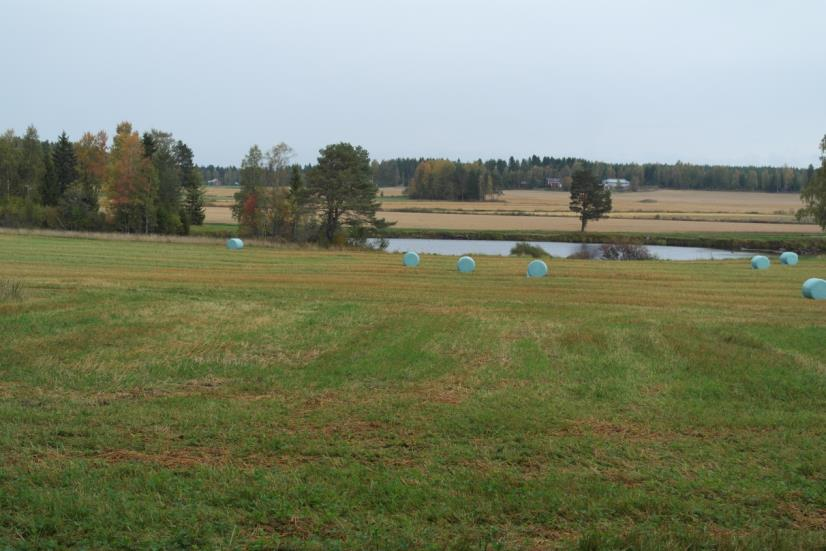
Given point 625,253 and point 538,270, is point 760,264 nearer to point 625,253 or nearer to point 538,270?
point 538,270

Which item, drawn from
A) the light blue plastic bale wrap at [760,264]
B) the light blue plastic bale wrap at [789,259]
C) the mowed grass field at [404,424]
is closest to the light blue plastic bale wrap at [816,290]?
the mowed grass field at [404,424]

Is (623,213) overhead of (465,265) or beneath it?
overhead

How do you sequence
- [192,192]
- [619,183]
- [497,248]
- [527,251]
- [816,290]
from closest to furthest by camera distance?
[816,290] → [527,251] → [497,248] → [192,192] → [619,183]

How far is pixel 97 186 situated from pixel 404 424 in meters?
88.2

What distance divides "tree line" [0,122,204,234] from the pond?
24937 mm

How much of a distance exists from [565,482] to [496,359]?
6359 millimetres

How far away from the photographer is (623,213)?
118 m

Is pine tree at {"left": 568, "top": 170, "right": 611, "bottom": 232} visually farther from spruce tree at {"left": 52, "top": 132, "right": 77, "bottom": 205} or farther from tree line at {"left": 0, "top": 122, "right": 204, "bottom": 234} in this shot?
spruce tree at {"left": 52, "top": 132, "right": 77, "bottom": 205}

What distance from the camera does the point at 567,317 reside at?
18891 millimetres

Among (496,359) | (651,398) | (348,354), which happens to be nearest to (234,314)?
(348,354)

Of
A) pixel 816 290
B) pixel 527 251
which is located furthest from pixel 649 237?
pixel 816 290

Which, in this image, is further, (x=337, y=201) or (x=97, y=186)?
(x=97, y=186)

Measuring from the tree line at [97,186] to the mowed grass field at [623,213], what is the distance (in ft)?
60.7

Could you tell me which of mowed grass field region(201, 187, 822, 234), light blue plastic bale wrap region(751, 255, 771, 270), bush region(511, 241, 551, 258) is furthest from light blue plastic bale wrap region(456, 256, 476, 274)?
mowed grass field region(201, 187, 822, 234)
